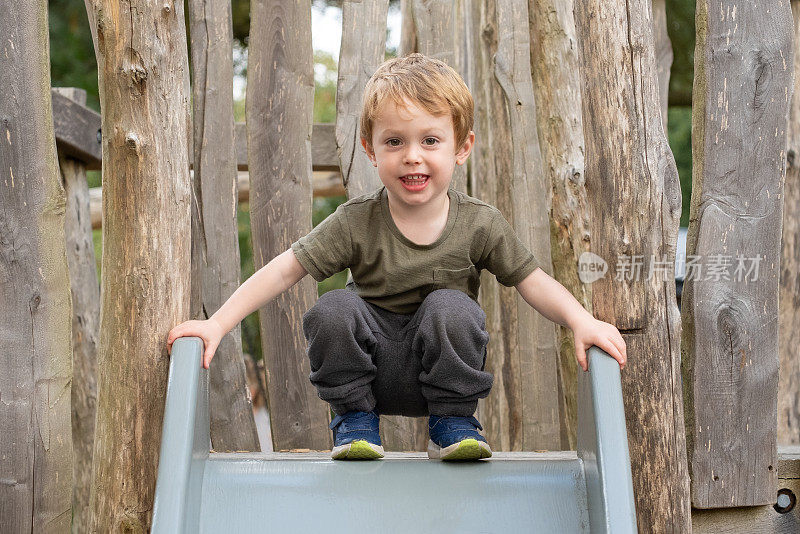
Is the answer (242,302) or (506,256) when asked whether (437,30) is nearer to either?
(506,256)

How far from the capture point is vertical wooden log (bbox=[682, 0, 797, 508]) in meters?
2.56

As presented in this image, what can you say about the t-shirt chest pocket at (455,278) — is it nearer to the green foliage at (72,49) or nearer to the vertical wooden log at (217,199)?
the vertical wooden log at (217,199)

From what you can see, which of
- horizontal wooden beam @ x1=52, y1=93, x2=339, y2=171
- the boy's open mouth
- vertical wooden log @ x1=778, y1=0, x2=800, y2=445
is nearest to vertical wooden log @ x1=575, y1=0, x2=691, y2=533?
the boy's open mouth

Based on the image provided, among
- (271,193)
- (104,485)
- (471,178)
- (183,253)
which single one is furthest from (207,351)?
(471,178)

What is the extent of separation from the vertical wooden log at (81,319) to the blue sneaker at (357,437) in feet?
6.48

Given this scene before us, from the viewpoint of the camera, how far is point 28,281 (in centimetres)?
242

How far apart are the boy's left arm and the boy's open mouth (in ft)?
1.18

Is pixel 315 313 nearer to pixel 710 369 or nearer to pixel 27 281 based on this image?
pixel 27 281

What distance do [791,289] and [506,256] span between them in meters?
2.07

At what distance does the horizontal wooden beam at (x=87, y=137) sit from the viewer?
4172 millimetres

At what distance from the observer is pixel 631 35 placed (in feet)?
7.75

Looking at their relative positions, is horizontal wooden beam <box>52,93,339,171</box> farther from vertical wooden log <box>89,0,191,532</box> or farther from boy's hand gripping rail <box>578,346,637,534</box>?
boy's hand gripping rail <box>578,346,637,534</box>

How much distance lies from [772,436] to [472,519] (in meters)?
1.01

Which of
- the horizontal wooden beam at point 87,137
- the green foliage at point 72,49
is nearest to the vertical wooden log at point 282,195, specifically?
the horizontal wooden beam at point 87,137
